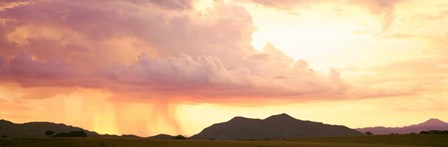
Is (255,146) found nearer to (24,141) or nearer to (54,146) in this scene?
(54,146)

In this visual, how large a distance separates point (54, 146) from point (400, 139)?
7008 centimetres

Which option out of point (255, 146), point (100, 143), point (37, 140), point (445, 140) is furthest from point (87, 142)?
point (445, 140)

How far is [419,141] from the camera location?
90.2m

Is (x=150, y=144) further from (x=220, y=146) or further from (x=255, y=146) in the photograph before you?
(x=255, y=146)

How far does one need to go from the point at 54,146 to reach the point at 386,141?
212ft

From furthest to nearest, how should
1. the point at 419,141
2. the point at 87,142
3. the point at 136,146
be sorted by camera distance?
the point at 419,141, the point at 87,142, the point at 136,146

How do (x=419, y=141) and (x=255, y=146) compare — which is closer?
(x=255, y=146)

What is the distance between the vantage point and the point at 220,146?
6481 centimetres

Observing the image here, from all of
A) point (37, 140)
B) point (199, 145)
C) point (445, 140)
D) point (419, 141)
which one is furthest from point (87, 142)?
point (445, 140)

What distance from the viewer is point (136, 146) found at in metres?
62.7

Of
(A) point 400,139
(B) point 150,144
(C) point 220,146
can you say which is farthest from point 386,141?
(B) point 150,144

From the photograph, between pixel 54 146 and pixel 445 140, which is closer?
pixel 54 146

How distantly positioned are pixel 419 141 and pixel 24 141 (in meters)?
75.0

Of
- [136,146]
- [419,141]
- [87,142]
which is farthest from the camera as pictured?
[419,141]
